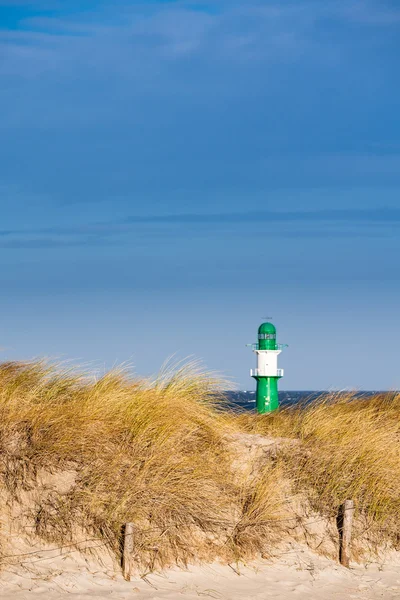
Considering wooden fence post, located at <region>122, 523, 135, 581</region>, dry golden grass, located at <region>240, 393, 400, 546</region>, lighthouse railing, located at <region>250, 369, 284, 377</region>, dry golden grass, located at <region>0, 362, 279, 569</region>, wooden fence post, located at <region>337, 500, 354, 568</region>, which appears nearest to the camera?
wooden fence post, located at <region>122, 523, 135, 581</region>

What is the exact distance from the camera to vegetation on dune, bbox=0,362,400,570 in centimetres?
870

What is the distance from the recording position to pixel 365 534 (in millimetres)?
10172

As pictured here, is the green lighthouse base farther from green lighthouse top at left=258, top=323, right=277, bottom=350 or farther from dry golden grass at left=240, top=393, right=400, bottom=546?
dry golden grass at left=240, top=393, right=400, bottom=546

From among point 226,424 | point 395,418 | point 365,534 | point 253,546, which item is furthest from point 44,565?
point 395,418

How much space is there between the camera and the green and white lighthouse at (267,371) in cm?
2100

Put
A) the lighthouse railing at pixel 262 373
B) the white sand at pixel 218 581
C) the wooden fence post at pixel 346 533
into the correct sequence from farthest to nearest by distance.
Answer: the lighthouse railing at pixel 262 373
the wooden fence post at pixel 346 533
the white sand at pixel 218 581

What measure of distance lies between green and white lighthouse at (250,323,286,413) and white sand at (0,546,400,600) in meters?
A: 11.2

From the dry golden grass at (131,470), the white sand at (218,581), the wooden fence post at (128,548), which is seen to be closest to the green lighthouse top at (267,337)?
the dry golden grass at (131,470)

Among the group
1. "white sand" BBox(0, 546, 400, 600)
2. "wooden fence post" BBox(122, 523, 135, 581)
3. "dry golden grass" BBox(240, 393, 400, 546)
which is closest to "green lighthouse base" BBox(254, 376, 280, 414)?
"dry golden grass" BBox(240, 393, 400, 546)

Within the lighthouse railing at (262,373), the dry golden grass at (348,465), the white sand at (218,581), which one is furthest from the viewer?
the lighthouse railing at (262,373)

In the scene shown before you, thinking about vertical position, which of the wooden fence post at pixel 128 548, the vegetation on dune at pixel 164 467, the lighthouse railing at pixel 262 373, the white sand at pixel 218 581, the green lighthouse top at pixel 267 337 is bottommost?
the white sand at pixel 218 581

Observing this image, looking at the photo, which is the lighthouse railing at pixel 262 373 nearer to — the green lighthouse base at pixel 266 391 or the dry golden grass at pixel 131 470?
the green lighthouse base at pixel 266 391

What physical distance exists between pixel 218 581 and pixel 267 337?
1314 cm

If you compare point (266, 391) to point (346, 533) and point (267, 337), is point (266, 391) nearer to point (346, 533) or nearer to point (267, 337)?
point (267, 337)
